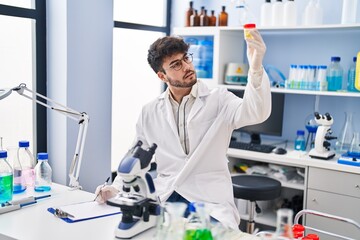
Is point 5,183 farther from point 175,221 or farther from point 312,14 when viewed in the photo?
point 312,14

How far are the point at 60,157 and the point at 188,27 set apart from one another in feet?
4.99

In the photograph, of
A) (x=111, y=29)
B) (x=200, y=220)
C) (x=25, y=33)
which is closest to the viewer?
(x=200, y=220)

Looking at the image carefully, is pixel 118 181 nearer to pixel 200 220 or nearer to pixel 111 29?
pixel 200 220

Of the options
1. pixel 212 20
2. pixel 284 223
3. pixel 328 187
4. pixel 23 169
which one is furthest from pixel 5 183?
pixel 212 20

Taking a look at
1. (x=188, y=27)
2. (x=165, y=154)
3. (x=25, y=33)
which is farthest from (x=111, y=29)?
(x=165, y=154)

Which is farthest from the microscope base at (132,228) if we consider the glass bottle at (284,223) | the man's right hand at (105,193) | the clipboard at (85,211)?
the glass bottle at (284,223)

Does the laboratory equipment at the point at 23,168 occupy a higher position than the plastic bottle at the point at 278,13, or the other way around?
the plastic bottle at the point at 278,13

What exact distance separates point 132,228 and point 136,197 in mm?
118

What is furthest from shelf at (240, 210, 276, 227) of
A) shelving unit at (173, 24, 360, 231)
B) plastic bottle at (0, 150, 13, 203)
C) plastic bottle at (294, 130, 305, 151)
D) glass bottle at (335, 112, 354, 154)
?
plastic bottle at (0, 150, 13, 203)

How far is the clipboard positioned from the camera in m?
1.74

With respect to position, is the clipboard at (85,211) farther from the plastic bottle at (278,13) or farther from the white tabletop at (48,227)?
the plastic bottle at (278,13)

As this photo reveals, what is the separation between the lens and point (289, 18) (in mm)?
3113

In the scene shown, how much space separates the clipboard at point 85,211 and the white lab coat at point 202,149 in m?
0.32

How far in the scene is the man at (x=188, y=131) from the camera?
2.05 m
